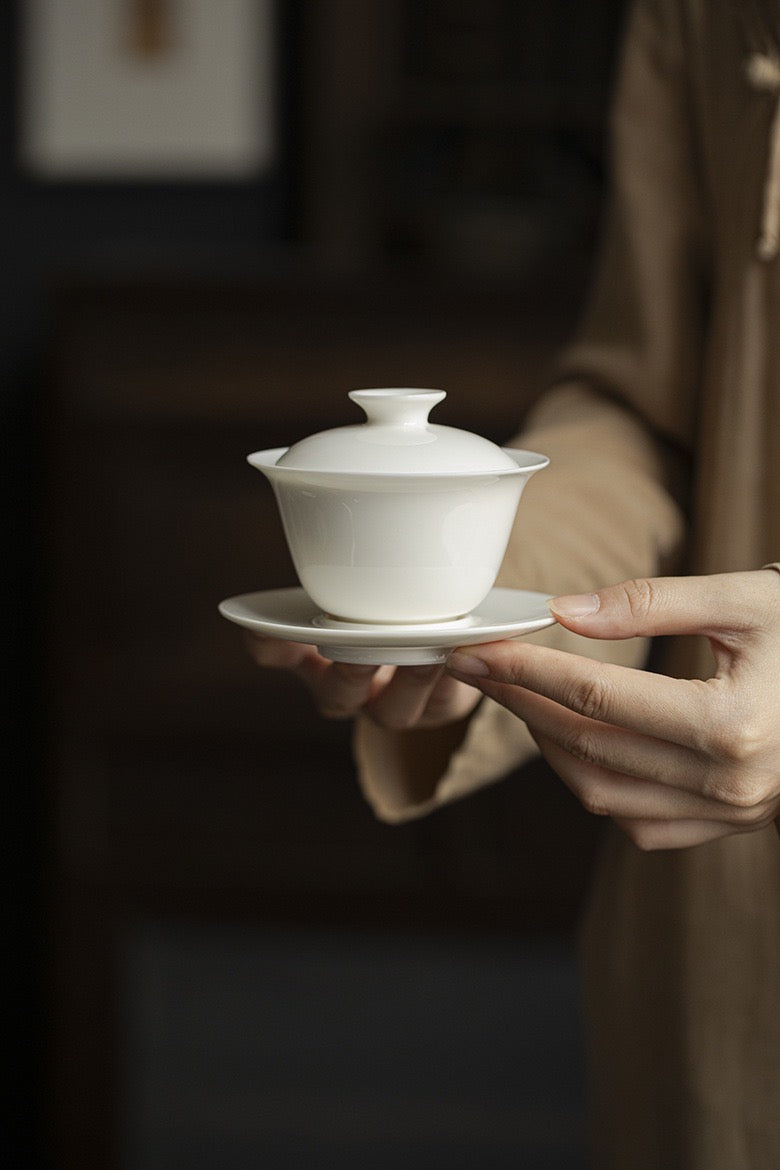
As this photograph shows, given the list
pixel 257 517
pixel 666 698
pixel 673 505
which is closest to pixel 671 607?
pixel 666 698

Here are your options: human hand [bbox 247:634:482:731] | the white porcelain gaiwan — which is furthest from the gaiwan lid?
human hand [bbox 247:634:482:731]

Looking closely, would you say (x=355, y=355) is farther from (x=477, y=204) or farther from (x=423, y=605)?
(x=423, y=605)

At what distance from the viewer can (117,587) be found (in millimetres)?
2064

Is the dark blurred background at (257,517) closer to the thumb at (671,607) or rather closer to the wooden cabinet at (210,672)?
the wooden cabinet at (210,672)

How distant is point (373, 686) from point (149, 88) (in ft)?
6.18

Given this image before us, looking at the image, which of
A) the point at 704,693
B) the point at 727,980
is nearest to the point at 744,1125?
the point at 727,980

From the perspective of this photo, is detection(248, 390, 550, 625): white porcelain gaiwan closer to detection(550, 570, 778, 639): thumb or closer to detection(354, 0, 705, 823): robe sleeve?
detection(550, 570, 778, 639): thumb

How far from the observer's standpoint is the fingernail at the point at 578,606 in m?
0.60

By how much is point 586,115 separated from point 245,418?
2.67 ft

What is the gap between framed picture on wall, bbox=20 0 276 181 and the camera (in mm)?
2312

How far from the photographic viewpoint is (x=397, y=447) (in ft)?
2.02

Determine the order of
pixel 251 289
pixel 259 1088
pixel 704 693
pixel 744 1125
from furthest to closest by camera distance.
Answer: pixel 259 1088 → pixel 251 289 → pixel 744 1125 → pixel 704 693

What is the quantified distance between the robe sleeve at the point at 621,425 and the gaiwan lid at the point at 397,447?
0.20 m

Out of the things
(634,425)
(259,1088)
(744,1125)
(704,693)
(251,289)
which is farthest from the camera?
(259,1088)
